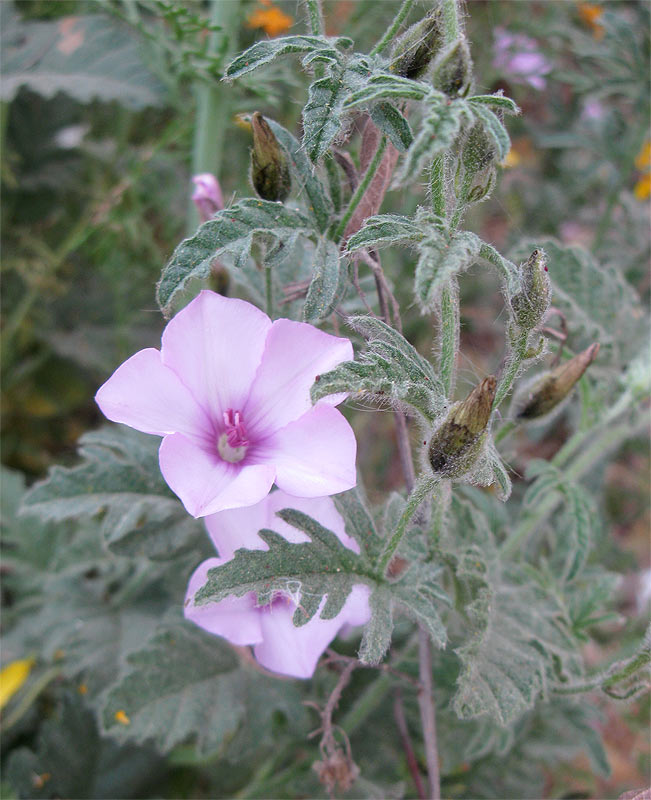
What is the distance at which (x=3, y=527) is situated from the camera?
4.74 feet

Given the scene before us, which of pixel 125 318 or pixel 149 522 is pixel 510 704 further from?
pixel 125 318

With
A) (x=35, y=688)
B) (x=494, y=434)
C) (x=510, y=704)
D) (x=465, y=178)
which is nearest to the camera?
(x=465, y=178)

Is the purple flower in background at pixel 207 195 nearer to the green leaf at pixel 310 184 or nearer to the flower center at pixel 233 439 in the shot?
the green leaf at pixel 310 184

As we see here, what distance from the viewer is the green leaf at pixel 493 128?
24.5 inches

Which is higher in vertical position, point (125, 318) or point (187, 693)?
point (187, 693)

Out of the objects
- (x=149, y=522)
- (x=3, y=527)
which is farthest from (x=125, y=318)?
(x=149, y=522)

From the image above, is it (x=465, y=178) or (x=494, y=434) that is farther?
(x=494, y=434)

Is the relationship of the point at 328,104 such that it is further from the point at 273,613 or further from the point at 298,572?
the point at 273,613

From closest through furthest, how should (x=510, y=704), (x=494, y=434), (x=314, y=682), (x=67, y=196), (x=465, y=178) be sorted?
1. (x=465, y=178)
2. (x=510, y=704)
3. (x=494, y=434)
4. (x=314, y=682)
5. (x=67, y=196)

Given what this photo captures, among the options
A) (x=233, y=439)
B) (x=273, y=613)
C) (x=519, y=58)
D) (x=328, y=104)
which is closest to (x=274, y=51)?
(x=328, y=104)

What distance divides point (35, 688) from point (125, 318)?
2.96ft

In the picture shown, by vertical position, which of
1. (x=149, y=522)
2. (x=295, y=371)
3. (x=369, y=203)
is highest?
(x=369, y=203)

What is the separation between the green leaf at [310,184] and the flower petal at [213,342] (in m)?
0.14

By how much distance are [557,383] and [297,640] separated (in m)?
0.42
